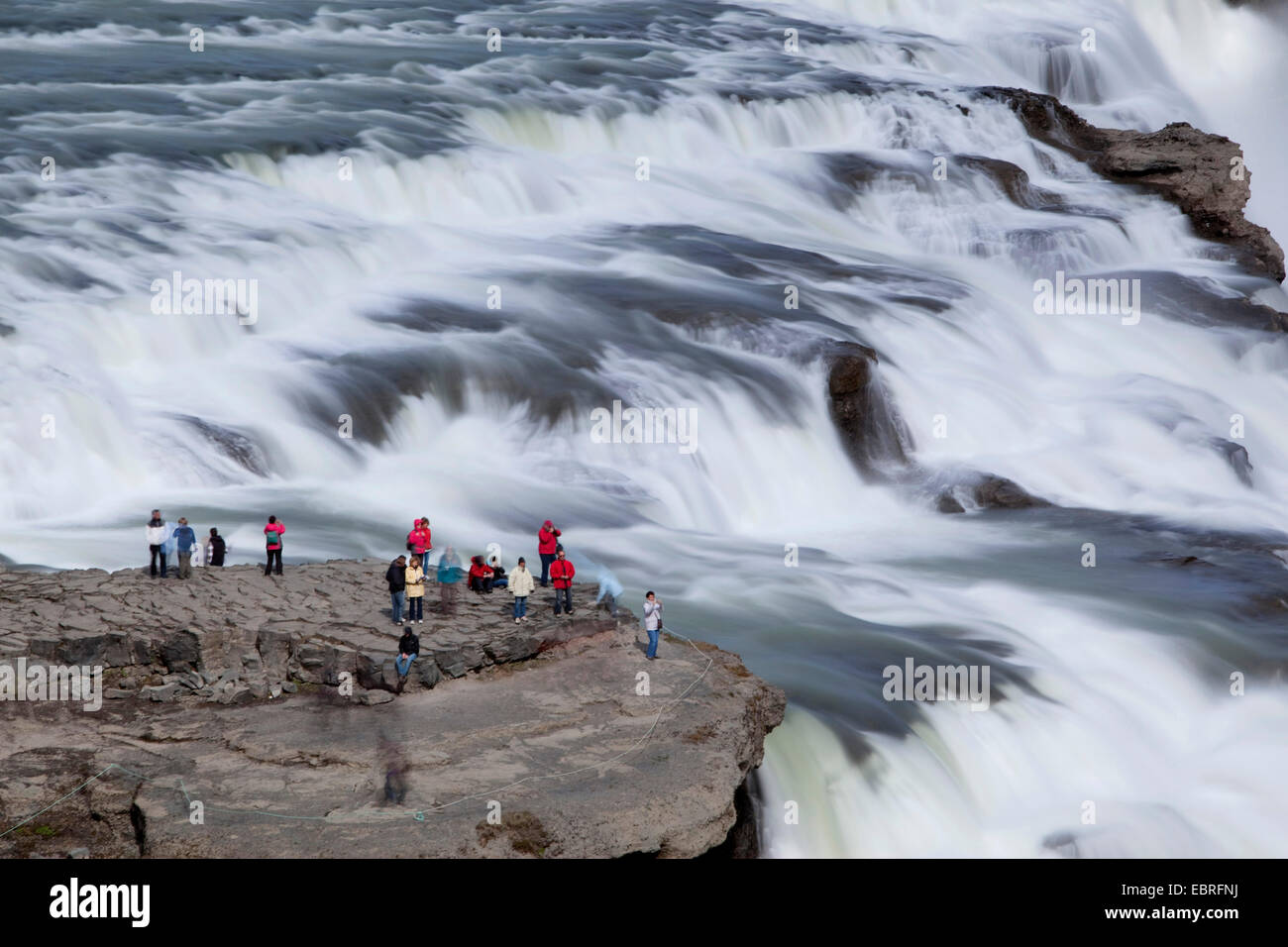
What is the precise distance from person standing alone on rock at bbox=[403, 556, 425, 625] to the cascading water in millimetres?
3457

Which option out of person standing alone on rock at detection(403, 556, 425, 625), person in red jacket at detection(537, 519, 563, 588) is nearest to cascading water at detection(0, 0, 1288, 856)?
person in red jacket at detection(537, 519, 563, 588)

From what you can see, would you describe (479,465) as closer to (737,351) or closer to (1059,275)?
(737,351)

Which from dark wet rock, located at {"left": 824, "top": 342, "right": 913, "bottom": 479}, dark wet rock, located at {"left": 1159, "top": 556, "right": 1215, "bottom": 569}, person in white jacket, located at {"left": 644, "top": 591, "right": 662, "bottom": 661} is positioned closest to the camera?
person in white jacket, located at {"left": 644, "top": 591, "right": 662, "bottom": 661}

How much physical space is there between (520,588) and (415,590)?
954mm

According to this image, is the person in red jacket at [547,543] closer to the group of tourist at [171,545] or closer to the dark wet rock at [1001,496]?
the group of tourist at [171,545]

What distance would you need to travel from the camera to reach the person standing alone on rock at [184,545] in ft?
47.1

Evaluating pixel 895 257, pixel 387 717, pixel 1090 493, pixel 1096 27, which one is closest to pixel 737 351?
pixel 1090 493

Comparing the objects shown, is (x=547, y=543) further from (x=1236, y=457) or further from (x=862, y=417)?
(x=1236, y=457)

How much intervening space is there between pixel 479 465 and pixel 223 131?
1182cm

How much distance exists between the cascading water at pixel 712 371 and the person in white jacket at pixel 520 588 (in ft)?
8.76

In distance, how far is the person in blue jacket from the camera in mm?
14359

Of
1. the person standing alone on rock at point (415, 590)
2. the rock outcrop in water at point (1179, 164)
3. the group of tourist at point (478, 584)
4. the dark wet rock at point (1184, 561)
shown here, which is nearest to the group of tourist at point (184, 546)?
the group of tourist at point (478, 584)

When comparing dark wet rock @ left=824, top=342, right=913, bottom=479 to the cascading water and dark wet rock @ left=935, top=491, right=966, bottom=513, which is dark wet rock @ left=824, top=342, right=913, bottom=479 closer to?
the cascading water

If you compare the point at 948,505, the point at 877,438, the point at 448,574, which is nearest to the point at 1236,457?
the point at 948,505
